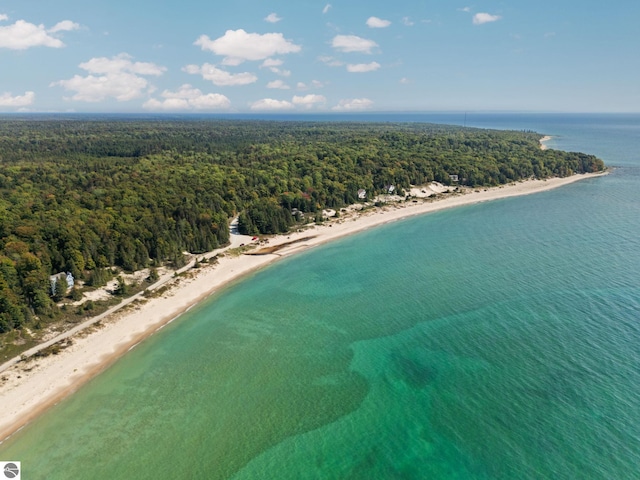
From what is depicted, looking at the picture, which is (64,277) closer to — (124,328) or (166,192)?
(124,328)

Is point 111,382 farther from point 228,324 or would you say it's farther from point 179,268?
point 179,268

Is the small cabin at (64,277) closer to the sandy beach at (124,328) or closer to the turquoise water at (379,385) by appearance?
the sandy beach at (124,328)

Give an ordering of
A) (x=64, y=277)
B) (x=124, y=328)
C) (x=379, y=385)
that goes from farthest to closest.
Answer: (x=64, y=277) → (x=124, y=328) → (x=379, y=385)

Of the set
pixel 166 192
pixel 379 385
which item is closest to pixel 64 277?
pixel 166 192

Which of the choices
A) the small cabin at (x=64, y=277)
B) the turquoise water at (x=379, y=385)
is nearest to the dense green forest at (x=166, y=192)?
the small cabin at (x=64, y=277)

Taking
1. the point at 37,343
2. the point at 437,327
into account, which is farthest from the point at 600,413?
the point at 37,343

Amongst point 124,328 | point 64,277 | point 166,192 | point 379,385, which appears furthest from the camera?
point 166,192
